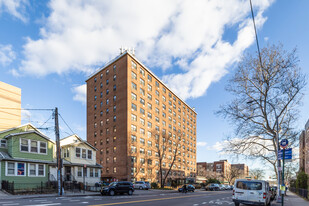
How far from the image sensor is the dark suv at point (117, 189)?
2555 centimetres

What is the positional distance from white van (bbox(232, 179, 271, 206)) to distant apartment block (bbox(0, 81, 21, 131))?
47.8 metres

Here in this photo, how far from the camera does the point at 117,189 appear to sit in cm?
2623

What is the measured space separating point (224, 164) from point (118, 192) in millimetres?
120343

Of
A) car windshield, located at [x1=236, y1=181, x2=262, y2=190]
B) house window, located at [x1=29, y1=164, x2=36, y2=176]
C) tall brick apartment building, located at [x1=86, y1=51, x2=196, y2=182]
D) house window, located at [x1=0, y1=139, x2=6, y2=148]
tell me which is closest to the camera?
car windshield, located at [x1=236, y1=181, x2=262, y2=190]

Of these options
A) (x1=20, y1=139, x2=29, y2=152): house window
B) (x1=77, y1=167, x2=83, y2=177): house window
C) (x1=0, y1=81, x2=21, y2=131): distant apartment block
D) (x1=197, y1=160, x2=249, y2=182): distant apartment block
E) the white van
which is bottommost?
(x1=197, y1=160, x2=249, y2=182): distant apartment block

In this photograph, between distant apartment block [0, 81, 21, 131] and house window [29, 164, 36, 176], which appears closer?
house window [29, 164, 36, 176]

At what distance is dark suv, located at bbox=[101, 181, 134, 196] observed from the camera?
2555 cm

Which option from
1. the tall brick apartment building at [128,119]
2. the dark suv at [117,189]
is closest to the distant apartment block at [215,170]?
the tall brick apartment building at [128,119]

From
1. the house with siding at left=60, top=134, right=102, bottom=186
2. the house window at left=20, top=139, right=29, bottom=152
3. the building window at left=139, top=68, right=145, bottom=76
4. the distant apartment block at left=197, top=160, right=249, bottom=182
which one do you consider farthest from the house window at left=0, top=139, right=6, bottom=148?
the distant apartment block at left=197, top=160, right=249, bottom=182

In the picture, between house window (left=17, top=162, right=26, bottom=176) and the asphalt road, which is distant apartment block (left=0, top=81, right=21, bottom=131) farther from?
the asphalt road

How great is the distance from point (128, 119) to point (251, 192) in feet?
Result: 136

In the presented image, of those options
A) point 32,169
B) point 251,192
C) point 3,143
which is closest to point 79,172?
point 32,169

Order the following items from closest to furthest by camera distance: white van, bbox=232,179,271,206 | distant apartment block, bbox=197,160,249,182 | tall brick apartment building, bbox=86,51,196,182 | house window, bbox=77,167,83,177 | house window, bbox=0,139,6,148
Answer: white van, bbox=232,179,271,206 < house window, bbox=0,139,6,148 < house window, bbox=77,167,83,177 < tall brick apartment building, bbox=86,51,196,182 < distant apartment block, bbox=197,160,249,182

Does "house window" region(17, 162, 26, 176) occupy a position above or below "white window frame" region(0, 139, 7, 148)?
below
